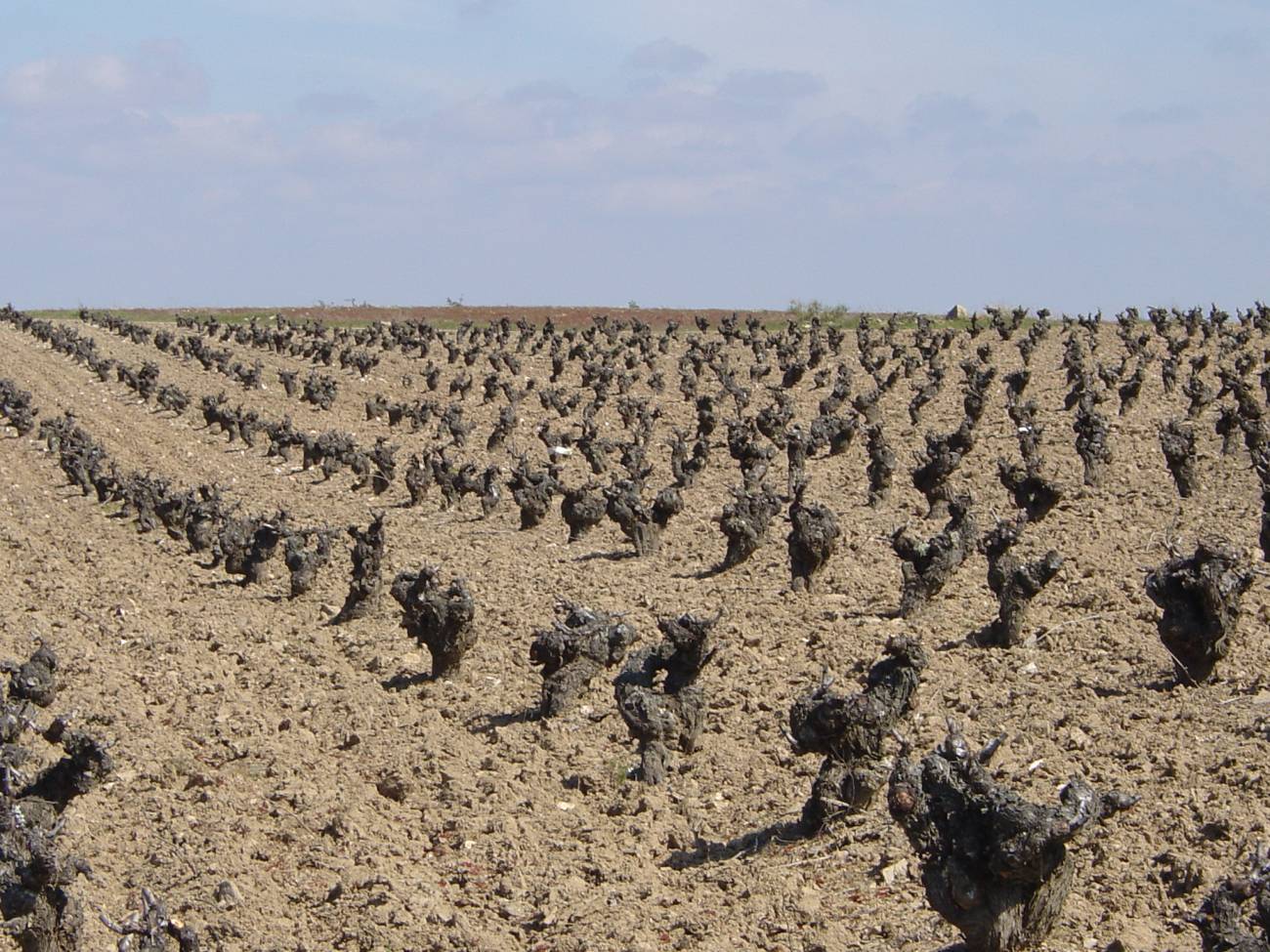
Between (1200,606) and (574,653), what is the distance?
4381 millimetres

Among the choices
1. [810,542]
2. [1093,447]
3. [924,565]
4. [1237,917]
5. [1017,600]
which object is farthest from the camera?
[1093,447]

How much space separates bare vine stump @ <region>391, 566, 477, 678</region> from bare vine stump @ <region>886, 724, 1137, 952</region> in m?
5.99

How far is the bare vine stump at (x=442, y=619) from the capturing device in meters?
12.3

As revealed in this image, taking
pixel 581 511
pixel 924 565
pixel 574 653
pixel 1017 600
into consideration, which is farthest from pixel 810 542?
pixel 581 511

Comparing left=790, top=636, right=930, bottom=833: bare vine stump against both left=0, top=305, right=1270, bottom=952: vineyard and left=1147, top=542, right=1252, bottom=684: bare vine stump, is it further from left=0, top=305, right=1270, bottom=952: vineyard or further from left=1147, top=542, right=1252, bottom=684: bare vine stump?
left=1147, top=542, right=1252, bottom=684: bare vine stump

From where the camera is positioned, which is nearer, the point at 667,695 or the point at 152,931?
the point at 152,931

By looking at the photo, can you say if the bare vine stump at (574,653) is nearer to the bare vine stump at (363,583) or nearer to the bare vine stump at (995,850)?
the bare vine stump at (363,583)

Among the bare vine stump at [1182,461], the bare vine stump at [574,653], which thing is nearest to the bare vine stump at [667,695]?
the bare vine stump at [574,653]

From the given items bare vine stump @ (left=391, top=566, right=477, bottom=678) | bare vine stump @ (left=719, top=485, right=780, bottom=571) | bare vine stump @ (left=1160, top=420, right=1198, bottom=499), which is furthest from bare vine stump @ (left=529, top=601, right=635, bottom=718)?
bare vine stump @ (left=1160, top=420, right=1198, bottom=499)

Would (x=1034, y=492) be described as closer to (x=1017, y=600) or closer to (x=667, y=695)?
(x=1017, y=600)

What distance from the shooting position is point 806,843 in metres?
8.47

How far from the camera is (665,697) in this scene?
1013cm

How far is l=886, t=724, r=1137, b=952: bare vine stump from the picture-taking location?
638 cm

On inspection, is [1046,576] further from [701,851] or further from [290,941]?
[290,941]
